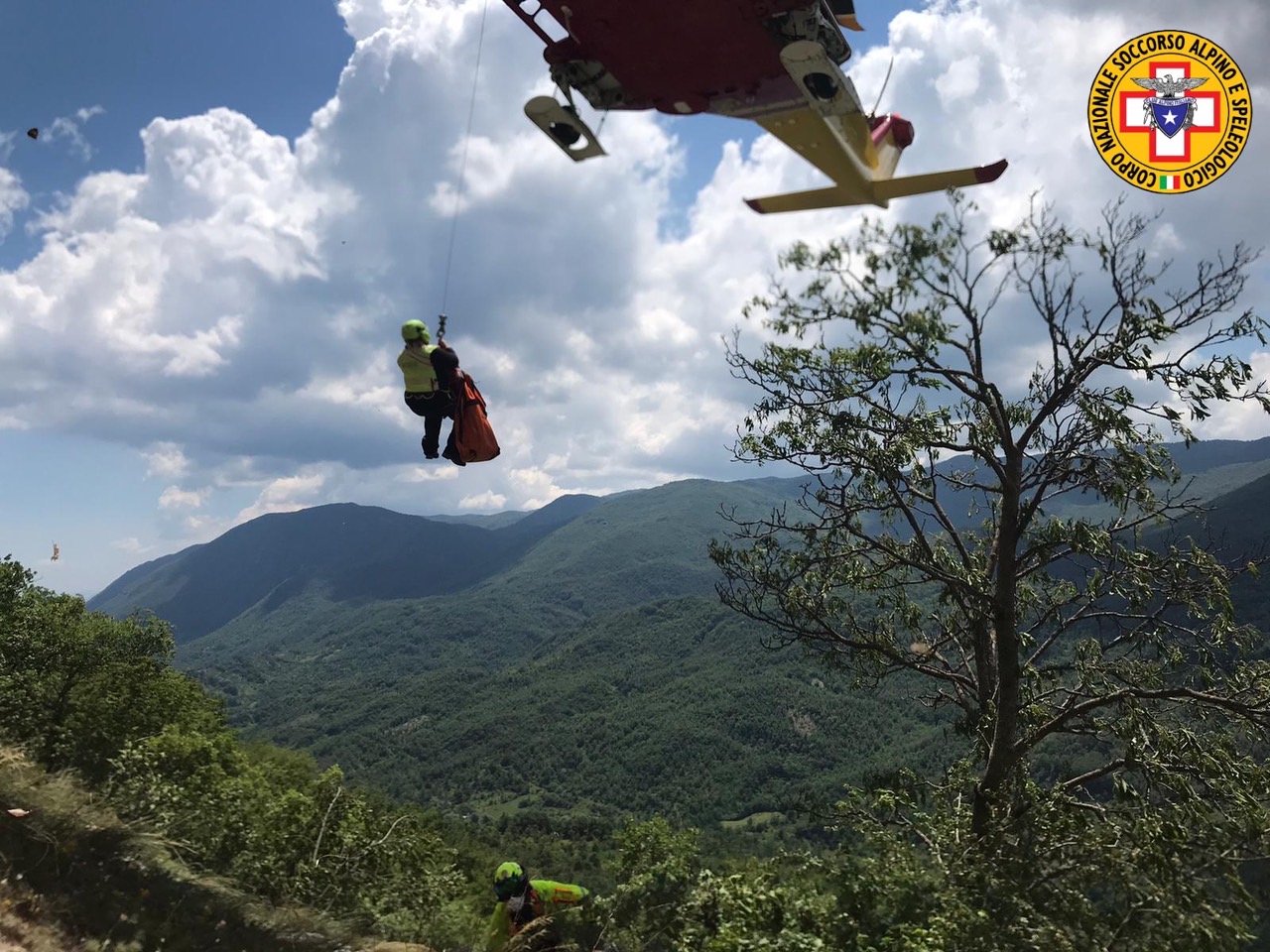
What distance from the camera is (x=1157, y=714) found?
8484 mm

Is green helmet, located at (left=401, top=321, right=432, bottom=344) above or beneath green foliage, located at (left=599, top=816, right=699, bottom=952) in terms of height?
above

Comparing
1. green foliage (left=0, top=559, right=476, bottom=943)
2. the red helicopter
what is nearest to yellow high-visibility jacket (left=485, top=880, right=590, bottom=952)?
green foliage (left=0, top=559, right=476, bottom=943)

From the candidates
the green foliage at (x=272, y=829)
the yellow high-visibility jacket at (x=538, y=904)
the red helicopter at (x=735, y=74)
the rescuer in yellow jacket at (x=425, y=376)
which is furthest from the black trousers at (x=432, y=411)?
the yellow high-visibility jacket at (x=538, y=904)

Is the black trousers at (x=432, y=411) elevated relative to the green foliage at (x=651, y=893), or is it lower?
elevated

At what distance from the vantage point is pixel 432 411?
7523mm

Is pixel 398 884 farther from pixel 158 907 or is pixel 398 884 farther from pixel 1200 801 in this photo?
pixel 1200 801

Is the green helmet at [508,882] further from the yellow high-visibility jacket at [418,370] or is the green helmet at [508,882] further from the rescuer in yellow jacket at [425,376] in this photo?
the yellow high-visibility jacket at [418,370]

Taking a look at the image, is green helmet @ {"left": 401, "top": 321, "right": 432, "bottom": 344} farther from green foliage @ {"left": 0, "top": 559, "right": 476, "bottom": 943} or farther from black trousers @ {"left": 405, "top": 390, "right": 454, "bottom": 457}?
green foliage @ {"left": 0, "top": 559, "right": 476, "bottom": 943}

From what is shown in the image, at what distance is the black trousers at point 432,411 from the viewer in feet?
24.0

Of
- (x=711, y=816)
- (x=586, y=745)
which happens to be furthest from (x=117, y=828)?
(x=586, y=745)

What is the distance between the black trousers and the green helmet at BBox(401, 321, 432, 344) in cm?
62

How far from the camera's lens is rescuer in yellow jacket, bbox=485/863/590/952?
5.79 m

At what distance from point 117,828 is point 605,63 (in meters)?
8.51

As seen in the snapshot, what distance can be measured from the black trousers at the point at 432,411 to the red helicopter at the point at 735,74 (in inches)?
117
